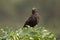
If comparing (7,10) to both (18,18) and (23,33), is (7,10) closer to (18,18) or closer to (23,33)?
(18,18)

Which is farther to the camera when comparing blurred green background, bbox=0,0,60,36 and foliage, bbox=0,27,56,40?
blurred green background, bbox=0,0,60,36

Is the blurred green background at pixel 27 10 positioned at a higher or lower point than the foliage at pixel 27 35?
higher

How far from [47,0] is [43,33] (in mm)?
10243

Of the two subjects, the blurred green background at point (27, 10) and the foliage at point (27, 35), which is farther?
the blurred green background at point (27, 10)

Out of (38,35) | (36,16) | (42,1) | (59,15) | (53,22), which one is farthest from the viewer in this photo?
(42,1)

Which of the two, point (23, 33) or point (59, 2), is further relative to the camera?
point (59, 2)

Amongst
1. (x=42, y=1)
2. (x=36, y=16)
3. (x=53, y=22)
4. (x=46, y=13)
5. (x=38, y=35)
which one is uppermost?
(x=42, y=1)

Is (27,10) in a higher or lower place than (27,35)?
higher

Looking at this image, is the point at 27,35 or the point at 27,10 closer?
the point at 27,35

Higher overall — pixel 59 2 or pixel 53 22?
pixel 59 2

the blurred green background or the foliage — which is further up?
the blurred green background

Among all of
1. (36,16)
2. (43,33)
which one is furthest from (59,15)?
(43,33)

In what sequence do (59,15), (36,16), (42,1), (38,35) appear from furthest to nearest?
(42,1)
(59,15)
(36,16)
(38,35)

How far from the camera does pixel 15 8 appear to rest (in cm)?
1314
